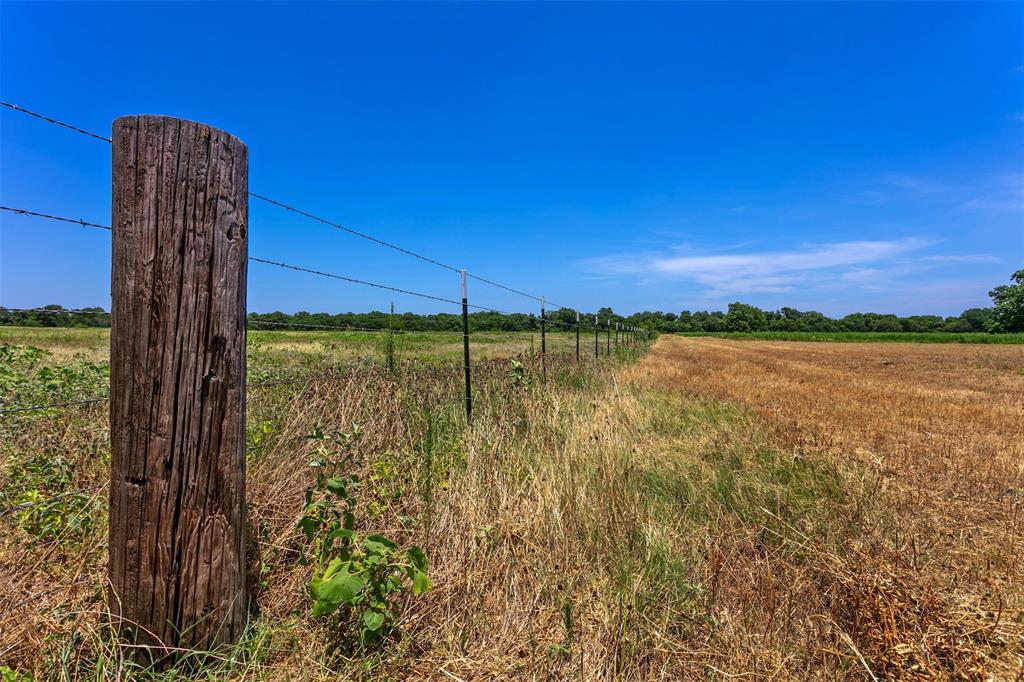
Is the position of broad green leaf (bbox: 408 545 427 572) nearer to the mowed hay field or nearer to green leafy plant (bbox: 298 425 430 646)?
green leafy plant (bbox: 298 425 430 646)

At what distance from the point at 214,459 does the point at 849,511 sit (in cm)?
388

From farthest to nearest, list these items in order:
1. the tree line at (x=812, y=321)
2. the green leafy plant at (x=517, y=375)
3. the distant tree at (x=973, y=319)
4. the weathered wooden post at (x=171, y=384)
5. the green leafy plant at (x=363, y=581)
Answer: the distant tree at (x=973, y=319), the tree line at (x=812, y=321), the green leafy plant at (x=517, y=375), the green leafy plant at (x=363, y=581), the weathered wooden post at (x=171, y=384)

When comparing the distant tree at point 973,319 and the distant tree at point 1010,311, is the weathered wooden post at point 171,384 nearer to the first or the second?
the distant tree at point 1010,311

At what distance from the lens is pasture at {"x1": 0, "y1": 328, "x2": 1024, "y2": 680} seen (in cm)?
186

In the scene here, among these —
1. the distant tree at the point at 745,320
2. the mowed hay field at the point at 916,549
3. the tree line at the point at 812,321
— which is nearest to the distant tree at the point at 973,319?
the tree line at the point at 812,321

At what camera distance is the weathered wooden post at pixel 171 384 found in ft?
5.15

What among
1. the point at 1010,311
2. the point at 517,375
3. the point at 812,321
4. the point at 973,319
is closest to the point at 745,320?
the point at 812,321

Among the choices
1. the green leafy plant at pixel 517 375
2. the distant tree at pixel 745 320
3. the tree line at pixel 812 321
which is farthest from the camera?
the distant tree at pixel 745 320

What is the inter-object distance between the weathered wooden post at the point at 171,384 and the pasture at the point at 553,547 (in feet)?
0.86

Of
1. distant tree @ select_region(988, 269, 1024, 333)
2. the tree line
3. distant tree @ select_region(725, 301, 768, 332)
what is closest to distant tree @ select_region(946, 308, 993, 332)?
the tree line

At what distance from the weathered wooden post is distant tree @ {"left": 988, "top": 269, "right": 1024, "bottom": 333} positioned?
50811mm

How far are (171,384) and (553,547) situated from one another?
2.12 m

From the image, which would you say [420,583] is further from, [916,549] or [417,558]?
[916,549]

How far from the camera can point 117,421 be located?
158cm
